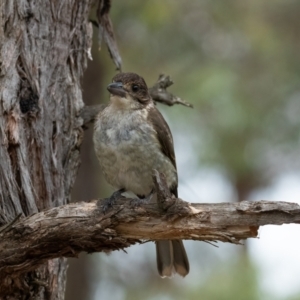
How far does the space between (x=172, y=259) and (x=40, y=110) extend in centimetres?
133

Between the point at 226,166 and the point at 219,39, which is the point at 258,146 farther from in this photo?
the point at 219,39

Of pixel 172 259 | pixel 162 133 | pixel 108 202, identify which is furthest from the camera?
pixel 172 259

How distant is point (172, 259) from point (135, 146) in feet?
2.80

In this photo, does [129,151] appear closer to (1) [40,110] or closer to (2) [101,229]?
(1) [40,110]

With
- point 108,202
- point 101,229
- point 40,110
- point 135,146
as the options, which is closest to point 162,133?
point 135,146

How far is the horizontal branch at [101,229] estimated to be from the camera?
150 inches

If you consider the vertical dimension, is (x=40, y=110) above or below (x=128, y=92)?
below

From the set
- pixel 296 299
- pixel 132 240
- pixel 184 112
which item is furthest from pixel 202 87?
pixel 132 240

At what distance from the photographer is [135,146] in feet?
15.7

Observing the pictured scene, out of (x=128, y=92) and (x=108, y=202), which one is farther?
(x=128, y=92)

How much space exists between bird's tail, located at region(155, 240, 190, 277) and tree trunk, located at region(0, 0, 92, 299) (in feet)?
2.49

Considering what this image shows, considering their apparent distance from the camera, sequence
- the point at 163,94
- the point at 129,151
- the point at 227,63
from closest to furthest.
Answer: the point at 129,151 < the point at 163,94 < the point at 227,63

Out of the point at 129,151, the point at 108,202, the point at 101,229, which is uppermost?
the point at 129,151

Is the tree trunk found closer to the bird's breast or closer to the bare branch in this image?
the bird's breast
